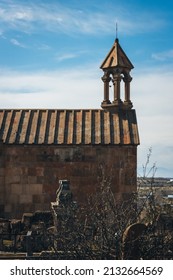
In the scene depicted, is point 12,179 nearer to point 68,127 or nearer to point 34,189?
point 34,189

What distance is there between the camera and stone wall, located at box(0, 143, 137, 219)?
1334 cm

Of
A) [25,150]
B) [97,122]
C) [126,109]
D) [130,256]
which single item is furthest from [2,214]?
[130,256]

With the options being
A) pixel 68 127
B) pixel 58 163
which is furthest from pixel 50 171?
pixel 68 127

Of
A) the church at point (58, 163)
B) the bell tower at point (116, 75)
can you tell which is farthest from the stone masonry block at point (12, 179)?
the bell tower at point (116, 75)

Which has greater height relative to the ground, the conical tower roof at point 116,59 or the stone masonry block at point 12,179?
the conical tower roof at point 116,59

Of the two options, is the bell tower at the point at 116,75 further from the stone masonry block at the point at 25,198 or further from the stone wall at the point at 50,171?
the stone masonry block at the point at 25,198

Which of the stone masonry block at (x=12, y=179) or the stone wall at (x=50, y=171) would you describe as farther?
the stone masonry block at (x=12, y=179)

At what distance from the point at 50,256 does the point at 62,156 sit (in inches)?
231

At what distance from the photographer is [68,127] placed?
13930 mm

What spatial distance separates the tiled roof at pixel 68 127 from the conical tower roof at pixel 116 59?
4.24ft

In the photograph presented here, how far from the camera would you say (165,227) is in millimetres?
9031

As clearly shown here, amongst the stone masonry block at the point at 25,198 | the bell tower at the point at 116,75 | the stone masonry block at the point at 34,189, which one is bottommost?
the stone masonry block at the point at 25,198

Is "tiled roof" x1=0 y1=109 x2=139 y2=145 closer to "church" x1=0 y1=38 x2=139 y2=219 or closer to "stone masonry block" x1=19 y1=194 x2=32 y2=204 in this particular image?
"church" x1=0 y1=38 x2=139 y2=219

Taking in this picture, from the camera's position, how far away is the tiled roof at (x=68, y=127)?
44.2ft
